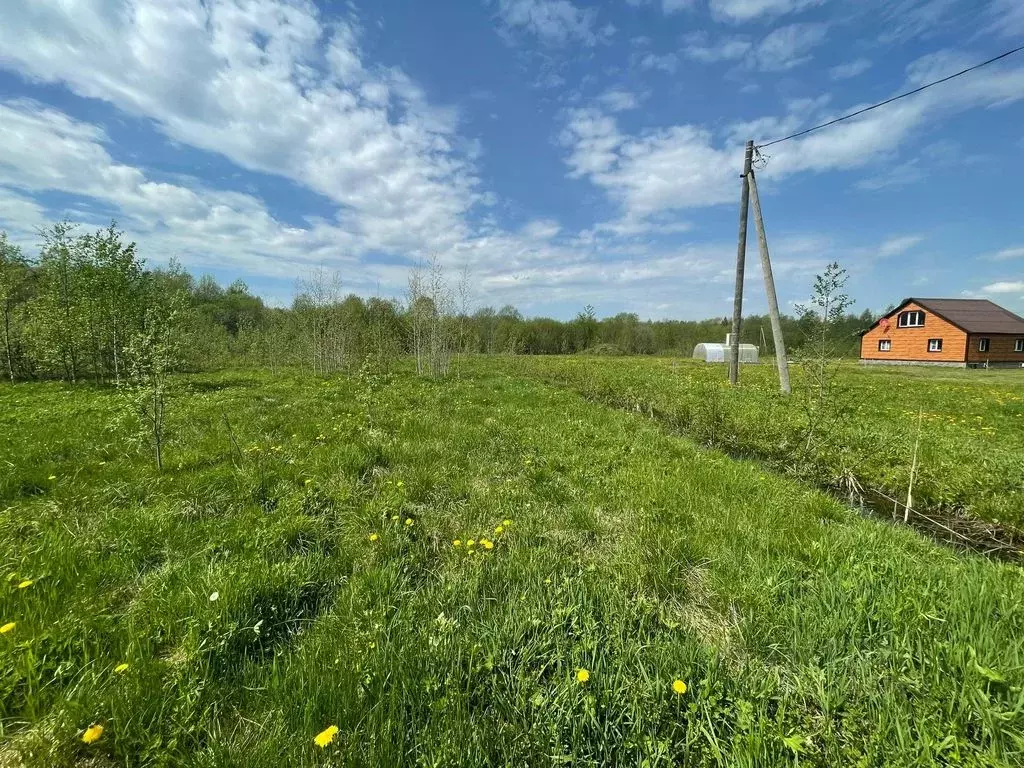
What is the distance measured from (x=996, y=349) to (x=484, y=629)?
48.6 m

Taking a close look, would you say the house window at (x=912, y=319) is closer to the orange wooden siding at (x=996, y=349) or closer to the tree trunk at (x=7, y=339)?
the orange wooden siding at (x=996, y=349)

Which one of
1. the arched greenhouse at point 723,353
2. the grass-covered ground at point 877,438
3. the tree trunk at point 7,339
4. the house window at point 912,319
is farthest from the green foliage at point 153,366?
the house window at point 912,319

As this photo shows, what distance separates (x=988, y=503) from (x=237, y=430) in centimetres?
1080

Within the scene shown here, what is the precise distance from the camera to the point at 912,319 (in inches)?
1363

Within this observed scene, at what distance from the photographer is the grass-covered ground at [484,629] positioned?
1683 millimetres

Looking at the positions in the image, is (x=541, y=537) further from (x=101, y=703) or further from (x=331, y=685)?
(x=101, y=703)

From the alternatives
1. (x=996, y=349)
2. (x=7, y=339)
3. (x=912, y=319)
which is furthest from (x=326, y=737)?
(x=996, y=349)

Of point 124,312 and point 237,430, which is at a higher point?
point 124,312

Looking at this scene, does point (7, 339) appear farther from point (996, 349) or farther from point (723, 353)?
point (996, 349)

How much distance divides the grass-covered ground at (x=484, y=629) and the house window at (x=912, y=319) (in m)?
42.8

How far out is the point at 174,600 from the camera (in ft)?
8.16

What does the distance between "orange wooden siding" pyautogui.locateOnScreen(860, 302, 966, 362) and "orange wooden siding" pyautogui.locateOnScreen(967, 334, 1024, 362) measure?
43 cm

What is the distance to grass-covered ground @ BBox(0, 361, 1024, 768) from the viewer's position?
1683 millimetres

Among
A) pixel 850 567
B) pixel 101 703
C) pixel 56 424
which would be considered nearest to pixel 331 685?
pixel 101 703
